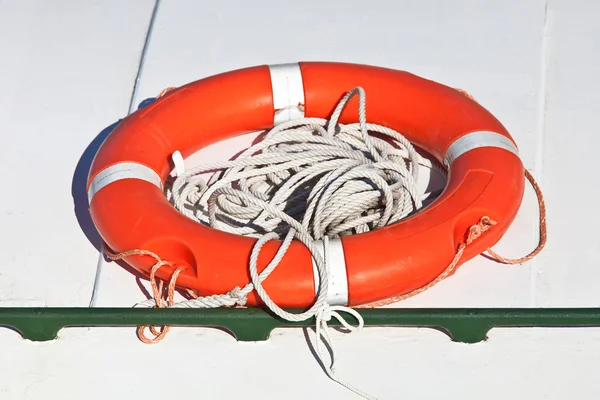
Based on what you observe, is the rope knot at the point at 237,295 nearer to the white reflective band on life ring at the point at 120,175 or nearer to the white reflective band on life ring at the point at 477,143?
the white reflective band on life ring at the point at 120,175

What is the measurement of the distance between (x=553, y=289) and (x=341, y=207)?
1.45 feet

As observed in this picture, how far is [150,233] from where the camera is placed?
160 centimetres

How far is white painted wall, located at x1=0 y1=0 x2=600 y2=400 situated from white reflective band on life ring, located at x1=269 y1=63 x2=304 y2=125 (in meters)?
0.15

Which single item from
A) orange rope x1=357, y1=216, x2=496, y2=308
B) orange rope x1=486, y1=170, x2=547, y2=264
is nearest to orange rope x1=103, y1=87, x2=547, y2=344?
orange rope x1=357, y1=216, x2=496, y2=308

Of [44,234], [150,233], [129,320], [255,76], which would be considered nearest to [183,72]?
[255,76]

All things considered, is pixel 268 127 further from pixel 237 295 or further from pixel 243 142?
pixel 237 295

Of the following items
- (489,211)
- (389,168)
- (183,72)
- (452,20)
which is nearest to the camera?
(489,211)

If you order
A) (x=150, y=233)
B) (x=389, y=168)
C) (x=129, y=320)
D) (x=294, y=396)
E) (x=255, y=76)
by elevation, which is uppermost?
(x=255, y=76)

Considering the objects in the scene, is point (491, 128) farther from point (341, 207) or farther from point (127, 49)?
point (127, 49)

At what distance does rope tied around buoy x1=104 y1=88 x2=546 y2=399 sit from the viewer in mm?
1554

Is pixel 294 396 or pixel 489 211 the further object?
pixel 489 211

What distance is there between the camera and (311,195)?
5.74ft

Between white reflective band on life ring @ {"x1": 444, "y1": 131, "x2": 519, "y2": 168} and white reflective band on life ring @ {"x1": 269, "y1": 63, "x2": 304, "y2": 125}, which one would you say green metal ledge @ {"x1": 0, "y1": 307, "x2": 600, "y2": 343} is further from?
white reflective band on life ring @ {"x1": 269, "y1": 63, "x2": 304, "y2": 125}

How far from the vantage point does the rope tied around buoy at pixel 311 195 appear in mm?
1554
